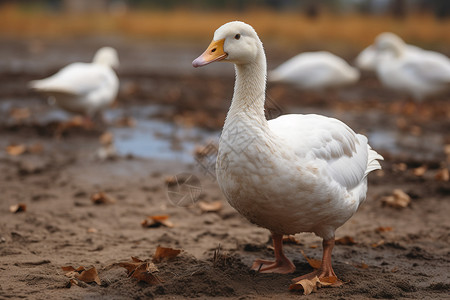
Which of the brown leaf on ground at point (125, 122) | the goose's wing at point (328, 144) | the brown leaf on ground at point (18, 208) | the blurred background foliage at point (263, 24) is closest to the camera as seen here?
the goose's wing at point (328, 144)

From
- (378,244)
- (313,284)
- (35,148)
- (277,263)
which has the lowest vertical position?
(35,148)

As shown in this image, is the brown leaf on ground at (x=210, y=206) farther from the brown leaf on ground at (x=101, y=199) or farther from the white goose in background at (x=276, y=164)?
the white goose in background at (x=276, y=164)

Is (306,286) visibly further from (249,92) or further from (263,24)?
(263,24)

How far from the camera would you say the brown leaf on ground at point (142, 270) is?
145 inches

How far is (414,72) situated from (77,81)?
236 inches

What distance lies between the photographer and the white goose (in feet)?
34.1

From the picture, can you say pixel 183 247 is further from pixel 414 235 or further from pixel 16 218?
pixel 414 235

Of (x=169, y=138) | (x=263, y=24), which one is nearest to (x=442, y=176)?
(x=169, y=138)

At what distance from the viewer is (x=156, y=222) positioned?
5.35 metres

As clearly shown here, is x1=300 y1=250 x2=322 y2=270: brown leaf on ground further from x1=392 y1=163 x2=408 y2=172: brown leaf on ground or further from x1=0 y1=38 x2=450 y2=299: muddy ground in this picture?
x1=392 y1=163 x2=408 y2=172: brown leaf on ground

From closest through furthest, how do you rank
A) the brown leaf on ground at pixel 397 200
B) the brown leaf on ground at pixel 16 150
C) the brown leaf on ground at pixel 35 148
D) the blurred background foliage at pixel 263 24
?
1. the brown leaf on ground at pixel 397 200
2. the brown leaf on ground at pixel 16 150
3. the brown leaf on ground at pixel 35 148
4. the blurred background foliage at pixel 263 24

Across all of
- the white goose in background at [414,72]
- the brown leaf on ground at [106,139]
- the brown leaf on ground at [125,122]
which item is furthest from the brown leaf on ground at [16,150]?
the white goose in background at [414,72]

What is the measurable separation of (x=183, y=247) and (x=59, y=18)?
2544 cm

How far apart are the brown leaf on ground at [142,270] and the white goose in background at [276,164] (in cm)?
68
